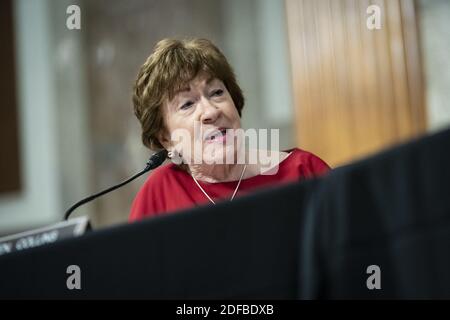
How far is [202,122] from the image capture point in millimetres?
910

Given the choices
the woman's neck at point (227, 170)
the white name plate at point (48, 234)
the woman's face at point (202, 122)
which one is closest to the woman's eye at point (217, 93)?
the woman's face at point (202, 122)

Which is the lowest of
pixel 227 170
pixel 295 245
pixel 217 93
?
pixel 295 245

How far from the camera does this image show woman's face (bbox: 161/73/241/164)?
91cm

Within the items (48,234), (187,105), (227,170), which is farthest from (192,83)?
(48,234)

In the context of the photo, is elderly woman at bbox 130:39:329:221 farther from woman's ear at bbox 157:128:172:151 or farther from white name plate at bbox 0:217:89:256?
white name plate at bbox 0:217:89:256

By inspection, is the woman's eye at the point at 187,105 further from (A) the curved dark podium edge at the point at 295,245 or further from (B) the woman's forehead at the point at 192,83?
(A) the curved dark podium edge at the point at 295,245

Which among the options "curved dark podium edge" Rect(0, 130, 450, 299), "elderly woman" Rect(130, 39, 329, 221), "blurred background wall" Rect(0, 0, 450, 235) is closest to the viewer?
"curved dark podium edge" Rect(0, 130, 450, 299)

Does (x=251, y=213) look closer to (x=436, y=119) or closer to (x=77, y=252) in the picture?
(x=77, y=252)

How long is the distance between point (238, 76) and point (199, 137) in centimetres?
18

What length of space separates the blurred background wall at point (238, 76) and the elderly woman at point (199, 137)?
81 mm

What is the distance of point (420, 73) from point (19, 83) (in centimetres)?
233

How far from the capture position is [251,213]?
0.57 m

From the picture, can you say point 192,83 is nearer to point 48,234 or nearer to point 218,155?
point 218,155

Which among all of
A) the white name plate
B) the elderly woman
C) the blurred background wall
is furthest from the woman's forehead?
the white name plate
